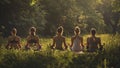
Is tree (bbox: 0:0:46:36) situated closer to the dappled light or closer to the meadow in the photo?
the dappled light

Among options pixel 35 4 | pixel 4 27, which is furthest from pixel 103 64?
pixel 35 4

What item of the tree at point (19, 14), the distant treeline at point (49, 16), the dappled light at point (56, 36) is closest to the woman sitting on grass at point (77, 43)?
the dappled light at point (56, 36)

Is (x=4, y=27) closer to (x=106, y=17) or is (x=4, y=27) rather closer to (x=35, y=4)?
(x=35, y=4)

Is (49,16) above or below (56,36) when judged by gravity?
above

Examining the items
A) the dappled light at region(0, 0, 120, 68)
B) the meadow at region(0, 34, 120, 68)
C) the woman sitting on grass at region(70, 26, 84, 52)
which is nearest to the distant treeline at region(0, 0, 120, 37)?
the dappled light at region(0, 0, 120, 68)

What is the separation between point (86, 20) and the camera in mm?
52438

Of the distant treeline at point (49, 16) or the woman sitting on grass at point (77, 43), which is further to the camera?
the distant treeline at point (49, 16)

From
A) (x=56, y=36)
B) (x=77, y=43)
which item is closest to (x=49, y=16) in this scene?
(x=56, y=36)

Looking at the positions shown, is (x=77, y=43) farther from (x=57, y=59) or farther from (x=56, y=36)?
(x=57, y=59)

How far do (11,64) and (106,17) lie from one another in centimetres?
4984

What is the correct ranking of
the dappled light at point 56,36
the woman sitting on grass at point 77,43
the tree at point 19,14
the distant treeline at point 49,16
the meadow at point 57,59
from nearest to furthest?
the meadow at point 57,59 < the dappled light at point 56,36 < the woman sitting on grass at point 77,43 < the tree at point 19,14 < the distant treeline at point 49,16

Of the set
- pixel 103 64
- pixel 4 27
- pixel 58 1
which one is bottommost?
pixel 103 64

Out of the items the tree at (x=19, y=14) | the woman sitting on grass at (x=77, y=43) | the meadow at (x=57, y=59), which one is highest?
the tree at (x=19, y=14)

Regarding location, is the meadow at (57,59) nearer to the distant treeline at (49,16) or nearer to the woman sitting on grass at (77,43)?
the woman sitting on grass at (77,43)
